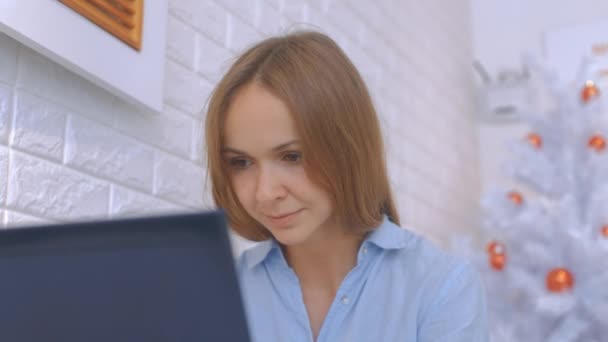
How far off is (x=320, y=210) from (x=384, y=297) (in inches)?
5.8

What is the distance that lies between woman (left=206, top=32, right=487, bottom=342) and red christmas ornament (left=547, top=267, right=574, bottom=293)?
4.27 feet

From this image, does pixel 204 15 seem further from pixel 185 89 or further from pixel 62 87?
pixel 62 87

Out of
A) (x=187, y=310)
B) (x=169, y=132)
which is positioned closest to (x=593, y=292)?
(x=169, y=132)

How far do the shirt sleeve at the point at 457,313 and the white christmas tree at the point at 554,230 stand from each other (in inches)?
50.4

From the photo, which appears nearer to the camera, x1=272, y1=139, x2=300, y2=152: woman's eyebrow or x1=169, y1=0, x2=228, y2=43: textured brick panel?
x1=272, y1=139, x2=300, y2=152: woman's eyebrow

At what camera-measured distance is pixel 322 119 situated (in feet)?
2.97

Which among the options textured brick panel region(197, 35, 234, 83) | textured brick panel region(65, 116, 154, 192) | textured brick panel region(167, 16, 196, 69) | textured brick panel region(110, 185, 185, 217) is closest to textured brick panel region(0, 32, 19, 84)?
textured brick panel region(65, 116, 154, 192)

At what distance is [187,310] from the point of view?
15.6 inches

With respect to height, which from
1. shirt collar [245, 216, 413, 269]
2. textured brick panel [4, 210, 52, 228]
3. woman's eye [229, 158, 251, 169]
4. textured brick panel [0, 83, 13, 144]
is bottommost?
shirt collar [245, 216, 413, 269]

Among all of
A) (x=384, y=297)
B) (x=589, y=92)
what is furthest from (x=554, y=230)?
(x=384, y=297)

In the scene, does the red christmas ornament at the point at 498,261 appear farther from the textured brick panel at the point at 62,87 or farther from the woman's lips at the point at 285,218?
the woman's lips at the point at 285,218

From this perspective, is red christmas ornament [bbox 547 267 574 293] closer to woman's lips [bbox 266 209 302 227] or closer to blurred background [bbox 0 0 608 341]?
blurred background [bbox 0 0 608 341]

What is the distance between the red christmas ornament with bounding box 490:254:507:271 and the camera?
2400 millimetres

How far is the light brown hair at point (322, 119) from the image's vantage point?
0.90 metres
